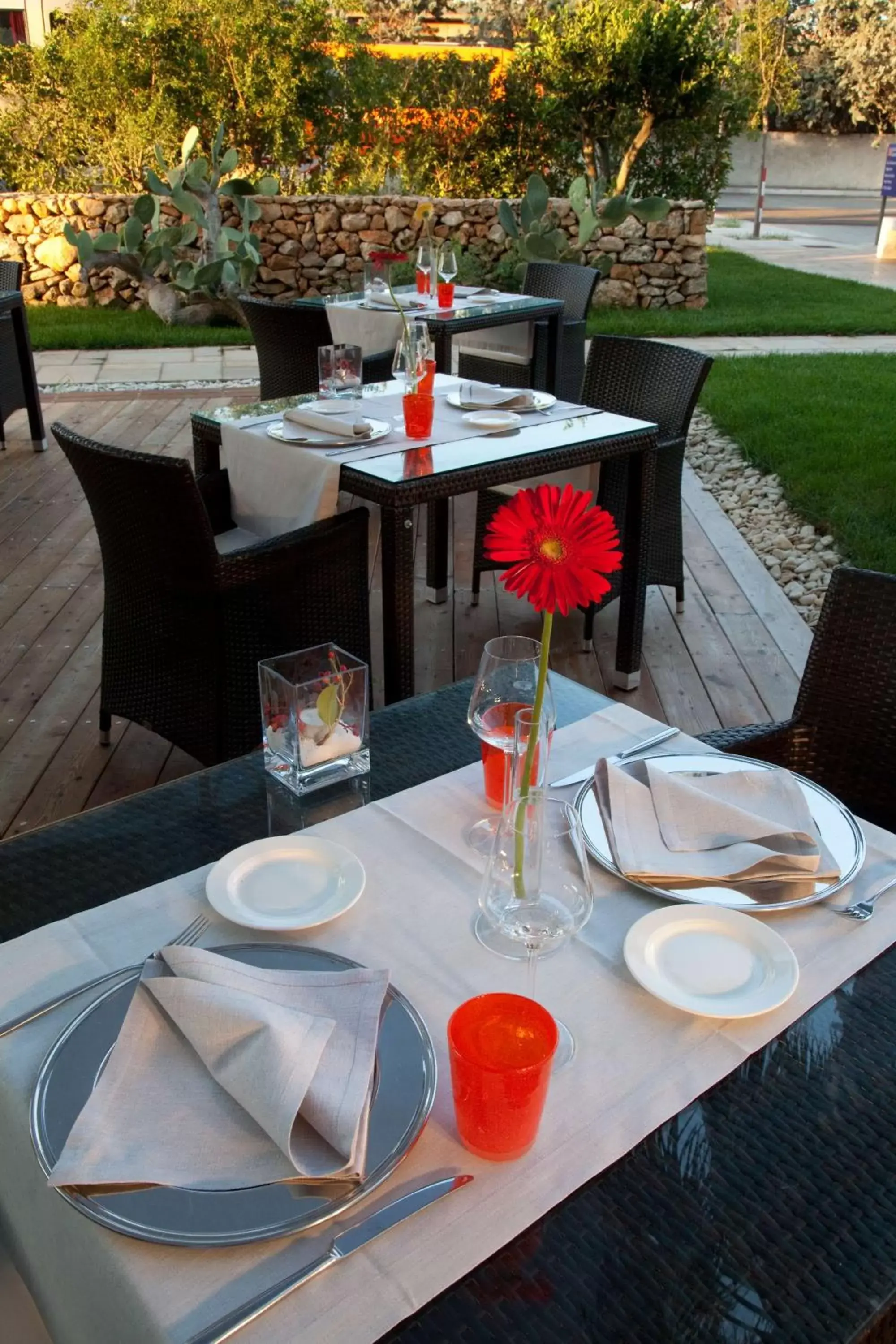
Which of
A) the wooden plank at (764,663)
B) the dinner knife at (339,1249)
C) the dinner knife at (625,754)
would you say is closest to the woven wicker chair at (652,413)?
the wooden plank at (764,663)

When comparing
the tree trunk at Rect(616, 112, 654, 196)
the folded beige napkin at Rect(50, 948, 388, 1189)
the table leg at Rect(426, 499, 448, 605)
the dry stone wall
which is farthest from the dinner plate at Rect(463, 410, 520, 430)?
the tree trunk at Rect(616, 112, 654, 196)

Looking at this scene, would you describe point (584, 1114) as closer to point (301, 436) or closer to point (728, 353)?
point (301, 436)

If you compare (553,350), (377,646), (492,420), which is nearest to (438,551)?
(377,646)

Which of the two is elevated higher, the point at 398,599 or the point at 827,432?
the point at 398,599

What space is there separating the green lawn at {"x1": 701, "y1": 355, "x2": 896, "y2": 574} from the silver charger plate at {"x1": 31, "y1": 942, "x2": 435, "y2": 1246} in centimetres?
323

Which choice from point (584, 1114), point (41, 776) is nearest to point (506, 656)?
point (584, 1114)

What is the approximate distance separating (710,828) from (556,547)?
41 centimetres

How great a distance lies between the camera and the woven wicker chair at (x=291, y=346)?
412 centimetres

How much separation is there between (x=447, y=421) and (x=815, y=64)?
24955 mm

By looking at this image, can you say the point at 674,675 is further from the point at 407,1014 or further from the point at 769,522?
the point at 407,1014

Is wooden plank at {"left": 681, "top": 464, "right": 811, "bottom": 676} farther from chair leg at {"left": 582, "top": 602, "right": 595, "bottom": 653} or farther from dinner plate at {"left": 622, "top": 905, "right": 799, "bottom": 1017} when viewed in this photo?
dinner plate at {"left": 622, "top": 905, "right": 799, "bottom": 1017}

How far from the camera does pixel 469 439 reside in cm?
278

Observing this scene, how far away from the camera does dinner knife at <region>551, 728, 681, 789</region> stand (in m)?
1.33

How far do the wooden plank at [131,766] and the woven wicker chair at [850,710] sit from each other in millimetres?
1475
